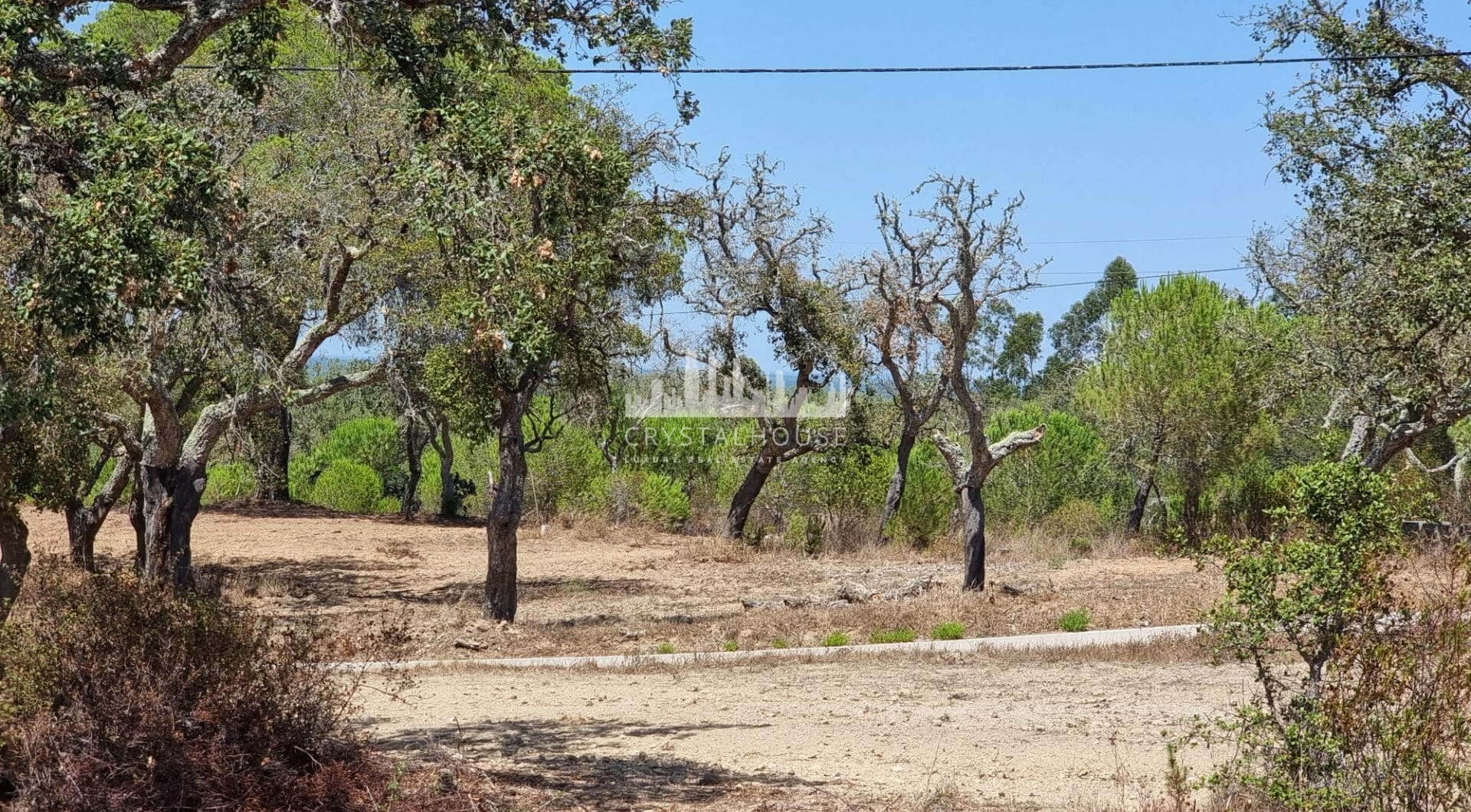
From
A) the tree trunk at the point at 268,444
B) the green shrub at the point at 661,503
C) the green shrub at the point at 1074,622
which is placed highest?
the tree trunk at the point at 268,444

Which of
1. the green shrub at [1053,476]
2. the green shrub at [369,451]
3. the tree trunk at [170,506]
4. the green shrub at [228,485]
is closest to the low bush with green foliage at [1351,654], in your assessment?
the tree trunk at [170,506]

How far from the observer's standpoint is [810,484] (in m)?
28.1

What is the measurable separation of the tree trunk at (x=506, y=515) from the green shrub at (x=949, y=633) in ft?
16.2

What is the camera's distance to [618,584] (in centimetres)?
2114

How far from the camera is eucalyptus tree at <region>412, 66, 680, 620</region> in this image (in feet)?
21.5

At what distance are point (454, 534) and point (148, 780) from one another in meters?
21.4

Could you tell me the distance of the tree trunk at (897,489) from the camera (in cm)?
2684

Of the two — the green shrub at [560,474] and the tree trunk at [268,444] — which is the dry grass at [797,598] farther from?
the green shrub at [560,474]

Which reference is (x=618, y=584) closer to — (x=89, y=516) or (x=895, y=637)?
(x=895, y=637)

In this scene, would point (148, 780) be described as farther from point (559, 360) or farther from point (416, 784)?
point (559, 360)

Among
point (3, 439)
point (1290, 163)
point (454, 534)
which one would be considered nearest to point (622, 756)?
point (3, 439)

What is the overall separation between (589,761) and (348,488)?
28.3 metres

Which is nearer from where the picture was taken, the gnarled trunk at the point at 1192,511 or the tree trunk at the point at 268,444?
the tree trunk at the point at 268,444

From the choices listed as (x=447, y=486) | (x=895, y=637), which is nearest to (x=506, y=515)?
(x=895, y=637)
